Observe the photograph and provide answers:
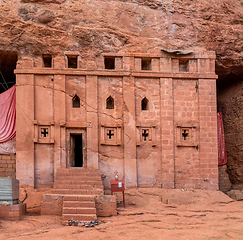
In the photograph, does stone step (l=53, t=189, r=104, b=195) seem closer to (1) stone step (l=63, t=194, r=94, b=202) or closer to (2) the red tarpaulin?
(1) stone step (l=63, t=194, r=94, b=202)

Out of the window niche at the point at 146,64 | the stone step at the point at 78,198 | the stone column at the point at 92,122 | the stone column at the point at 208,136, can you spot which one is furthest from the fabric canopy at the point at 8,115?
the stone column at the point at 208,136

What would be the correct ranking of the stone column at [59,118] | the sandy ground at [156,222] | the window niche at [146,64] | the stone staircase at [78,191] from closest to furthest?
the sandy ground at [156,222] → the stone staircase at [78,191] → the stone column at [59,118] → the window niche at [146,64]

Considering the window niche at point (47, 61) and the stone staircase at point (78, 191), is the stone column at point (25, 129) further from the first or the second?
the stone staircase at point (78, 191)

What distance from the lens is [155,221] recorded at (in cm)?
1020

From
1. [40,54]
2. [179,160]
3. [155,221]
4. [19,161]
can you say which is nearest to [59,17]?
[40,54]

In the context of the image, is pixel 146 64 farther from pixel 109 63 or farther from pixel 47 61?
pixel 47 61

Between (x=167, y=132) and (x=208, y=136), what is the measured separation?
1768mm

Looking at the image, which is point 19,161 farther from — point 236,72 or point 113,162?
point 236,72

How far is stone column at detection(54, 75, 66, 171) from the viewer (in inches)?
530

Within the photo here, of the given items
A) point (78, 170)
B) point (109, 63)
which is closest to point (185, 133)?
point (109, 63)

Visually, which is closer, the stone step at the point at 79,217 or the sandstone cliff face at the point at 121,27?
the stone step at the point at 79,217

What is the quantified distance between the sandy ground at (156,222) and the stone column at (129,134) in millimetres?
629

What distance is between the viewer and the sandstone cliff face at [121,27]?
13812 mm

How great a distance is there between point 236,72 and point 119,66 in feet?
19.3
